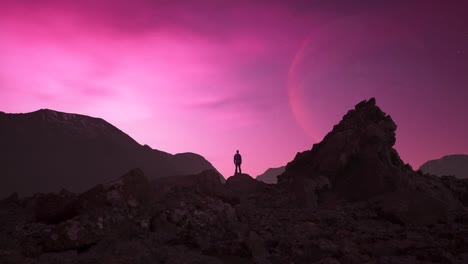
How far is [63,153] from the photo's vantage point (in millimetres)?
136500

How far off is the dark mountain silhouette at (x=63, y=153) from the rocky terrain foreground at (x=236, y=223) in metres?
107

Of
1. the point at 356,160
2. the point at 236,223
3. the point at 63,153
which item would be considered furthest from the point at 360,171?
the point at 63,153

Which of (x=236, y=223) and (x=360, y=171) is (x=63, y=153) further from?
(x=236, y=223)

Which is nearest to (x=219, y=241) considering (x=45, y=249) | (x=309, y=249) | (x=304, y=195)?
(x=309, y=249)

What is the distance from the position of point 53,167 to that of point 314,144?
120193 millimetres

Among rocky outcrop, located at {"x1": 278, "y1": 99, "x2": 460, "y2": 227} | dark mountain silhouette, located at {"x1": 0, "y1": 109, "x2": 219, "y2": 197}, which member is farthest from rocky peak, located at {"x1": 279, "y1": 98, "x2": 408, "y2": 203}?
dark mountain silhouette, located at {"x1": 0, "y1": 109, "x2": 219, "y2": 197}

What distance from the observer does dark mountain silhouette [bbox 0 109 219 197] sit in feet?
403

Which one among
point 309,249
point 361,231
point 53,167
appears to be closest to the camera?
point 309,249

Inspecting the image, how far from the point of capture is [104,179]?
13588cm

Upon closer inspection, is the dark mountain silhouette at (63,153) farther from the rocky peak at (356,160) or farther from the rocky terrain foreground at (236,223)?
the rocky terrain foreground at (236,223)

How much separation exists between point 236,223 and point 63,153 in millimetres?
131718

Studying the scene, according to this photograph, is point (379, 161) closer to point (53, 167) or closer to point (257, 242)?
point (257, 242)

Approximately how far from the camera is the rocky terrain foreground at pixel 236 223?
15.4 metres

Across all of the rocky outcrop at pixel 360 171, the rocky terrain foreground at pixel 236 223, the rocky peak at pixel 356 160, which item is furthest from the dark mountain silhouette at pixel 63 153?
the rocky terrain foreground at pixel 236 223
